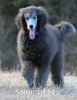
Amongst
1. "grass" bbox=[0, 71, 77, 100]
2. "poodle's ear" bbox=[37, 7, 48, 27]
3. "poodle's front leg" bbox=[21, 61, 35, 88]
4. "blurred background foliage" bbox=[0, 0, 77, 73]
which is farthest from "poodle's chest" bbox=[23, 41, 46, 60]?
"blurred background foliage" bbox=[0, 0, 77, 73]

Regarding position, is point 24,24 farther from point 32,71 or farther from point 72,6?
point 72,6

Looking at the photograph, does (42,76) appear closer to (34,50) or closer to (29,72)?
(29,72)

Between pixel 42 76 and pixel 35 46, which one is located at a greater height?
pixel 35 46

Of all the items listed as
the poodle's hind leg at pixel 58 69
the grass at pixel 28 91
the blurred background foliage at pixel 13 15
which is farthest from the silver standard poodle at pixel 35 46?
the blurred background foliage at pixel 13 15

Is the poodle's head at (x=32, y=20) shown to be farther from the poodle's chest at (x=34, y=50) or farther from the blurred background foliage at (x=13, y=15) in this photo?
the blurred background foliage at (x=13, y=15)

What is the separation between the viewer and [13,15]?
32781 mm

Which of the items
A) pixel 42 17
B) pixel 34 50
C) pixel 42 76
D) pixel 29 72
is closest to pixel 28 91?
pixel 29 72

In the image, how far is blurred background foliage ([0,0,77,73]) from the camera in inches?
1184

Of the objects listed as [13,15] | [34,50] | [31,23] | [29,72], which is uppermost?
[31,23]

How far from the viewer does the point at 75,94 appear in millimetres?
11453

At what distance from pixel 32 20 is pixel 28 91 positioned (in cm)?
148

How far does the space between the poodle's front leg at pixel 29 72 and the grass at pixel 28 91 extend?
0.14m

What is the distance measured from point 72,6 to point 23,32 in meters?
19.0

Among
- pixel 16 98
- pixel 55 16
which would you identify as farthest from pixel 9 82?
pixel 55 16
